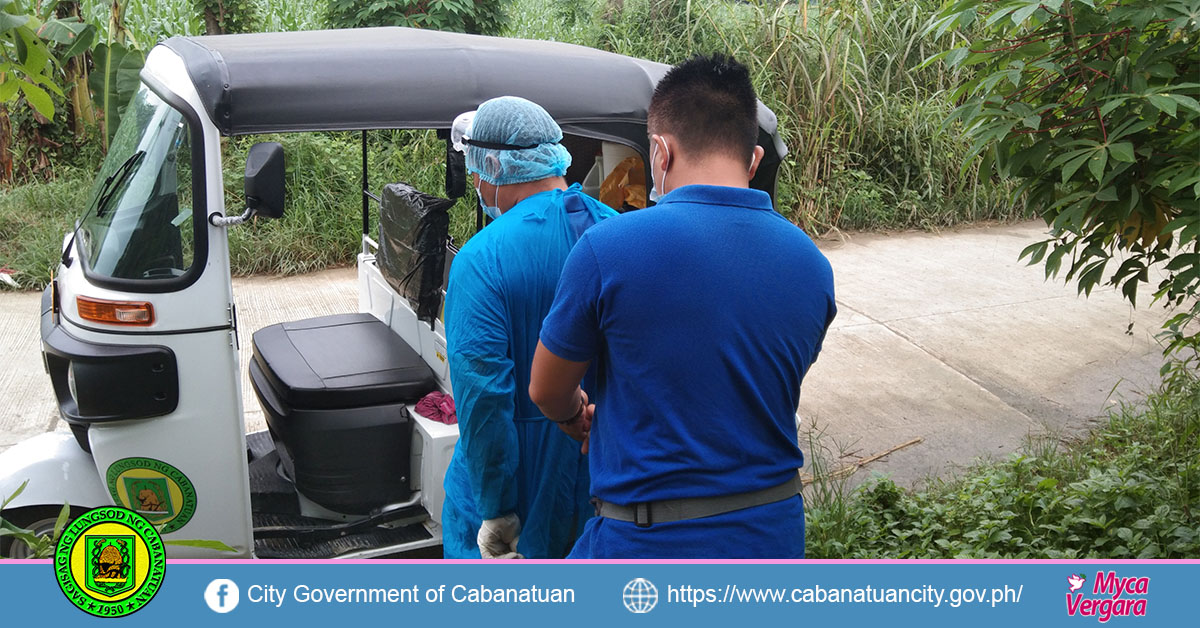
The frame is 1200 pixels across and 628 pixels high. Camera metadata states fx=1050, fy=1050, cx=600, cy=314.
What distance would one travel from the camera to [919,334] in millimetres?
7340

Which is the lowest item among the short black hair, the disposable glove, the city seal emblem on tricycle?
the city seal emblem on tricycle

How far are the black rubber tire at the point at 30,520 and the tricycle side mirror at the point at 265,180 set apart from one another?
1206 millimetres

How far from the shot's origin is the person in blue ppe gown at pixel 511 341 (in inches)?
108

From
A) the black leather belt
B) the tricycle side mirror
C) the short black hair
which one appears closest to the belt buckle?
the black leather belt

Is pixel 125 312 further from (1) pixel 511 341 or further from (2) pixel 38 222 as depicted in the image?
(2) pixel 38 222

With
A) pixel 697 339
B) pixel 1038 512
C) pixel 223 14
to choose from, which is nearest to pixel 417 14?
pixel 223 14

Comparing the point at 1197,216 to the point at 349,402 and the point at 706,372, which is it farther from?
the point at 349,402

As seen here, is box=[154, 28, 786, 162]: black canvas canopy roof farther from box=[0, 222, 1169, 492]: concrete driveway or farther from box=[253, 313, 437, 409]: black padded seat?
box=[0, 222, 1169, 492]: concrete driveway

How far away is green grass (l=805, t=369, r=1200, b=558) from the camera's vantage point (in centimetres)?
378

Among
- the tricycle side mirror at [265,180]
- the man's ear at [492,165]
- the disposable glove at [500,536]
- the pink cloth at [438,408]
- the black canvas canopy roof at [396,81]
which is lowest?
the pink cloth at [438,408]

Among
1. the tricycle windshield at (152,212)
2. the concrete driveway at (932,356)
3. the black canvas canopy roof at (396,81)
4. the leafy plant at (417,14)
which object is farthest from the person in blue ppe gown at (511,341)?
the leafy plant at (417,14)
